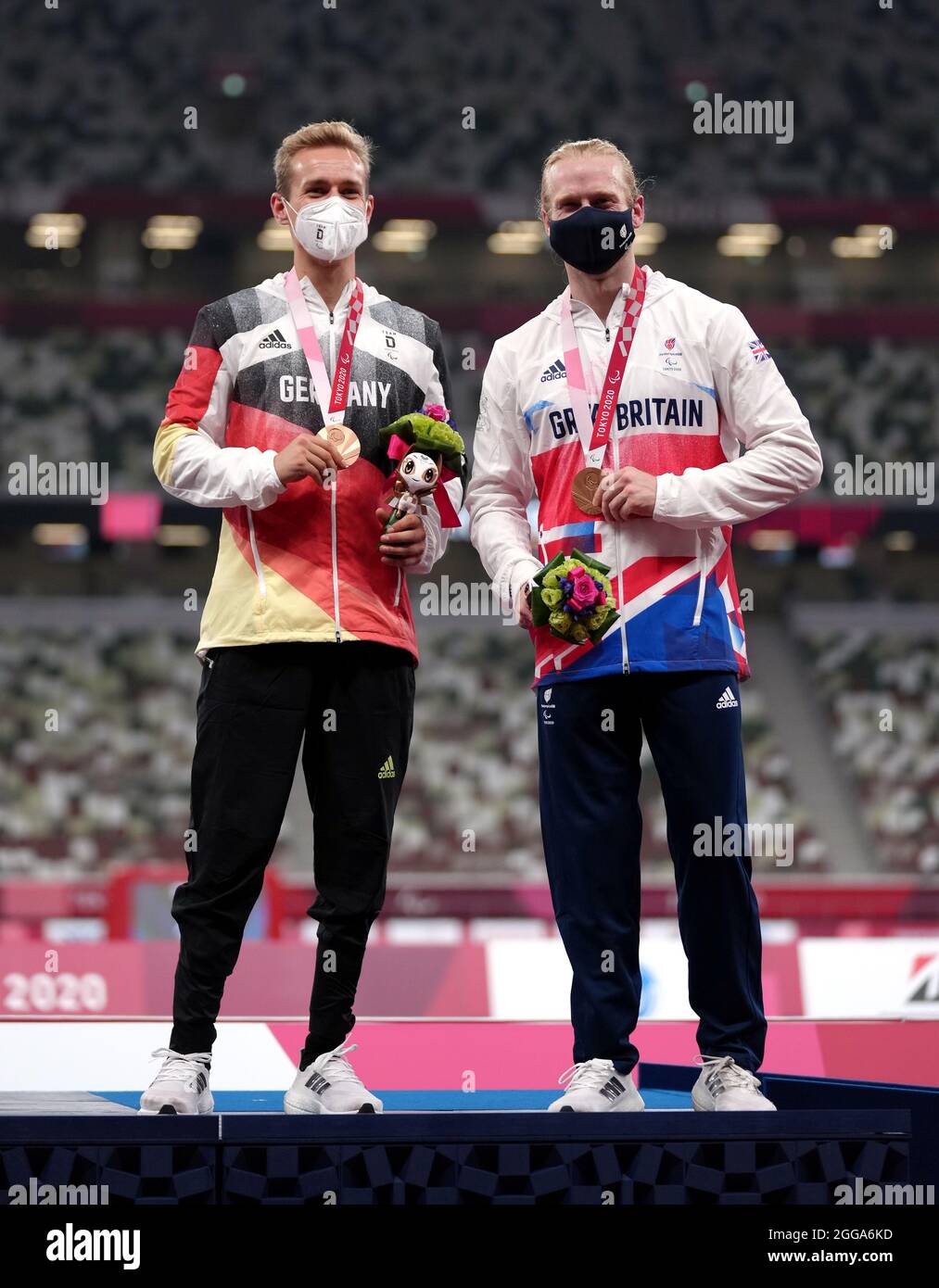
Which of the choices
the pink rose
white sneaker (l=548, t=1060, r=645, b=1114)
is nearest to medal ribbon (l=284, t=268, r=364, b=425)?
the pink rose

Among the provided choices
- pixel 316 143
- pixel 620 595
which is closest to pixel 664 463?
pixel 620 595

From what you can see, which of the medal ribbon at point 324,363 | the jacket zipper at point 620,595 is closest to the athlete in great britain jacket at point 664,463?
the jacket zipper at point 620,595

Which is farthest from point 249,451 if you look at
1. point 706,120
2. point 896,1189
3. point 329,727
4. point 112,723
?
point 112,723

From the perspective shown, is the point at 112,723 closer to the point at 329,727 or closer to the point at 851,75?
the point at 851,75

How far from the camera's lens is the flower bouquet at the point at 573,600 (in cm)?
376

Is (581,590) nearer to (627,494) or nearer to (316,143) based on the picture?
(627,494)

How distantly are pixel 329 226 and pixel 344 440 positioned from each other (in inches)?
22.2

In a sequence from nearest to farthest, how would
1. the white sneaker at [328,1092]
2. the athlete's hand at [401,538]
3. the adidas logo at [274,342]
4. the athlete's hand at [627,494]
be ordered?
the white sneaker at [328,1092], the athlete's hand at [627,494], the athlete's hand at [401,538], the adidas logo at [274,342]

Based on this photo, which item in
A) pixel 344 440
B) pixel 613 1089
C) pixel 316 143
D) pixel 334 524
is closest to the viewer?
pixel 613 1089

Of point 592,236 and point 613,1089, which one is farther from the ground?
point 592,236

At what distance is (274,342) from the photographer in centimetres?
408

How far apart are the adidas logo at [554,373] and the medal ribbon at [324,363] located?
50cm

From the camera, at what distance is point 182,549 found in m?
23.2

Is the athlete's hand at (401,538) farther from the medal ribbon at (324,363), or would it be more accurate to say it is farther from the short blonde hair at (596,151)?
the short blonde hair at (596,151)
